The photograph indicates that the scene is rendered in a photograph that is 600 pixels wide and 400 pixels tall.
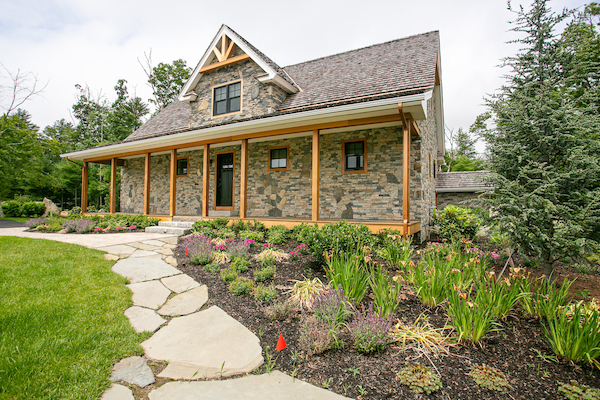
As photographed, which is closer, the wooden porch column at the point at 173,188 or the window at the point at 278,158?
the wooden porch column at the point at 173,188

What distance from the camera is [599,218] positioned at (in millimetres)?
3510

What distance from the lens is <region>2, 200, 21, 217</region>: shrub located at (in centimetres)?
1709

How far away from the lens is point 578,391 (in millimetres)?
1980

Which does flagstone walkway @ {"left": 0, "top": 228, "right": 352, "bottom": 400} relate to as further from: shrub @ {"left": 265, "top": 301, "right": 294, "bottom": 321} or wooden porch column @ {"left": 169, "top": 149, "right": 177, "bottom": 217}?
wooden porch column @ {"left": 169, "top": 149, "right": 177, "bottom": 217}

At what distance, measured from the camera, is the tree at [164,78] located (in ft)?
78.3

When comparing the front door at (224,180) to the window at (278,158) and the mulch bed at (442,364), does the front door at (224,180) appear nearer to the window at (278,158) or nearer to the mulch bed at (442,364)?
the window at (278,158)

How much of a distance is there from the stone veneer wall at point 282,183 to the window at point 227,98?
5.30ft

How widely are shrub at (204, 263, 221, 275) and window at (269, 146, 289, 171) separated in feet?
18.6

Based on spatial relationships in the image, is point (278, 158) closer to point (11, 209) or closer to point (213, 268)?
point (213, 268)

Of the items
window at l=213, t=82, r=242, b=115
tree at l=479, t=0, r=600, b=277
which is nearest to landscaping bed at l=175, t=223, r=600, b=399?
tree at l=479, t=0, r=600, b=277

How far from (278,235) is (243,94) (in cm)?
630

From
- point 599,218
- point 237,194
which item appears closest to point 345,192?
point 237,194

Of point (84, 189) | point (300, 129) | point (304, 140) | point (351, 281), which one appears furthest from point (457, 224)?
point (84, 189)

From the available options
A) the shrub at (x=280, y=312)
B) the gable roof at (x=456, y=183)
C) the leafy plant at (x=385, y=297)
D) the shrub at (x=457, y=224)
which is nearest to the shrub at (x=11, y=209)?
the shrub at (x=280, y=312)
